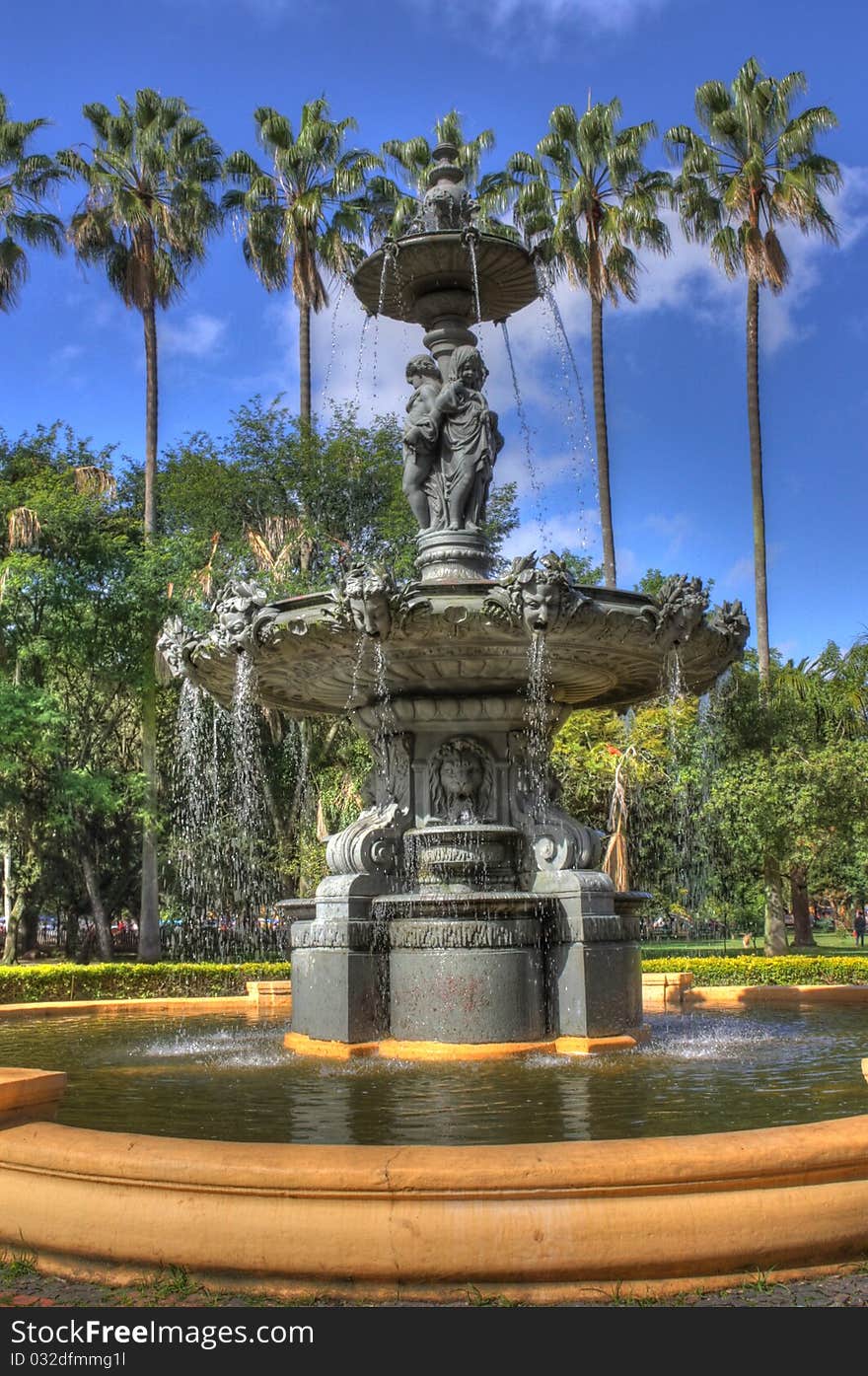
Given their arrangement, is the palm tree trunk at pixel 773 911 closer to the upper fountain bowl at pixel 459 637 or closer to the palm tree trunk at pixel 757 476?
the palm tree trunk at pixel 757 476

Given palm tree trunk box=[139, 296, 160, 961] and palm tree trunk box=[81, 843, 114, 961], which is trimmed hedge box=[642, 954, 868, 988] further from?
palm tree trunk box=[81, 843, 114, 961]

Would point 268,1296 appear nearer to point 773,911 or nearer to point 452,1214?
point 452,1214

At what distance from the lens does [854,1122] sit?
4.82m

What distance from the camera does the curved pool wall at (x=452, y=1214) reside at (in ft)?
13.3

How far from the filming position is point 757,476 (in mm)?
31766

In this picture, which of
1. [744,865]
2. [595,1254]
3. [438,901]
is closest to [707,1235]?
[595,1254]

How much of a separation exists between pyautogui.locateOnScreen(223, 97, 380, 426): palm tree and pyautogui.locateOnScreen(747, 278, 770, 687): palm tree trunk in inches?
441

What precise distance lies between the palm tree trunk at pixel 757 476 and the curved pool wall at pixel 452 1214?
27367 mm

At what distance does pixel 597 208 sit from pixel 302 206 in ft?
27.4

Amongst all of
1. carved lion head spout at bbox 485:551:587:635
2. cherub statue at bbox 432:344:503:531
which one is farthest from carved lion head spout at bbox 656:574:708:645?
cherub statue at bbox 432:344:503:531

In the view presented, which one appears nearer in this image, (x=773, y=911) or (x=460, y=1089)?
(x=460, y=1089)

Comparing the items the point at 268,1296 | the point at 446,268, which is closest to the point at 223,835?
the point at 446,268

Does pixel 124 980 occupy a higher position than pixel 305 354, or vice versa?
pixel 305 354

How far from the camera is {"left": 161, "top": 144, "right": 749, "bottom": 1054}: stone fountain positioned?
9656 mm
